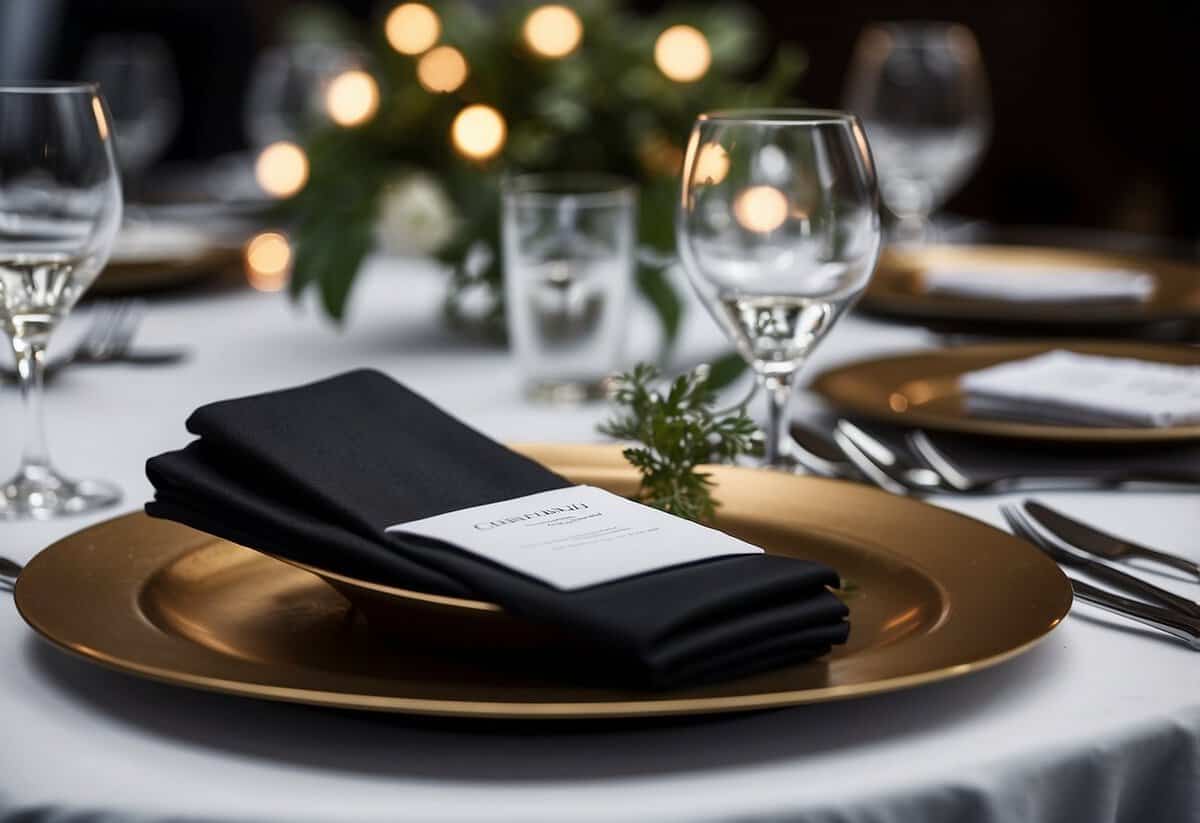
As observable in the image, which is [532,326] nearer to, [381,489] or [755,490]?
[755,490]

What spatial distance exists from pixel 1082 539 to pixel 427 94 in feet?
3.25

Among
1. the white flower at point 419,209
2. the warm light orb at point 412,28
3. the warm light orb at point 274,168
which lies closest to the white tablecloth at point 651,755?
the white flower at point 419,209

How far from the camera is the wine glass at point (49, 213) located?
0.94m

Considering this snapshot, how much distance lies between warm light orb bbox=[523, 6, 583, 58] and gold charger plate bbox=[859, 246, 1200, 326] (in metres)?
0.43

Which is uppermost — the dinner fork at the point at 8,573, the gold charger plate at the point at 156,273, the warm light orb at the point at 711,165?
the warm light orb at the point at 711,165

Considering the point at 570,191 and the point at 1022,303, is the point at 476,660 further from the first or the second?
the point at 1022,303

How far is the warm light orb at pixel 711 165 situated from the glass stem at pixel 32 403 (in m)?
0.45

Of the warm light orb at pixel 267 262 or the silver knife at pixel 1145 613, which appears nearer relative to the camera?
the silver knife at pixel 1145 613

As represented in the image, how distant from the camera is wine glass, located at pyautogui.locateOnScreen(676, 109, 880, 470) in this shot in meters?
0.93

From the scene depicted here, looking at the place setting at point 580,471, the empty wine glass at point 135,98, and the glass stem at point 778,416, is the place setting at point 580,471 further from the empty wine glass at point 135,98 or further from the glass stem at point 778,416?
the empty wine glass at point 135,98

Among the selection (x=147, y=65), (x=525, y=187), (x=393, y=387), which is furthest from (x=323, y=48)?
(x=393, y=387)

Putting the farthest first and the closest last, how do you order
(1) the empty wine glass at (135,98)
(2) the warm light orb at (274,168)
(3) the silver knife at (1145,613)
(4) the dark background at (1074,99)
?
(4) the dark background at (1074,99)
(1) the empty wine glass at (135,98)
(2) the warm light orb at (274,168)
(3) the silver knife at (1145,613)

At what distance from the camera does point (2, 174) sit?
3.17 ft

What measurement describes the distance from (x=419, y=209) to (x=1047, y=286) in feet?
2.26
